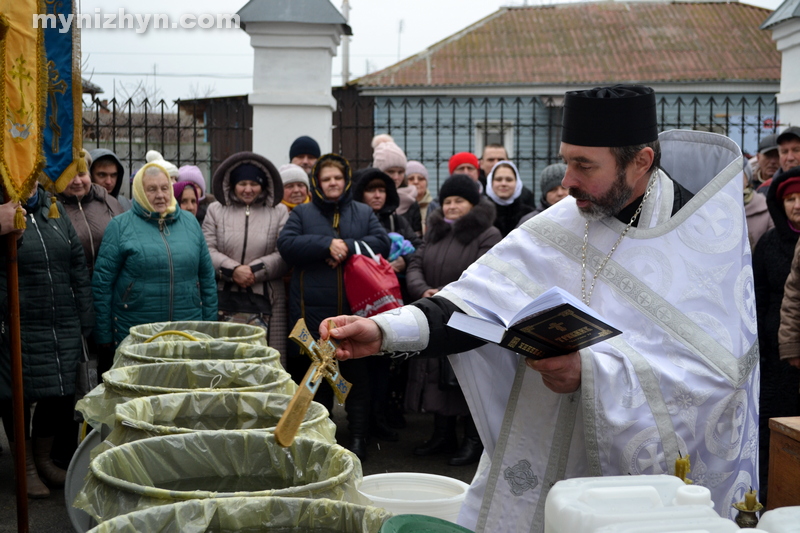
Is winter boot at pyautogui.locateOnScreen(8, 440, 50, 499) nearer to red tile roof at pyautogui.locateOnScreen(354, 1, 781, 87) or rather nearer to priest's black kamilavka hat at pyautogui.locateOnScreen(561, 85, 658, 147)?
priest's black kamilavka hat at pyautogui.locateOnScreen(561, 85, 658, 147)

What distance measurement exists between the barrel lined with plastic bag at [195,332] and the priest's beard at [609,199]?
2158 mm

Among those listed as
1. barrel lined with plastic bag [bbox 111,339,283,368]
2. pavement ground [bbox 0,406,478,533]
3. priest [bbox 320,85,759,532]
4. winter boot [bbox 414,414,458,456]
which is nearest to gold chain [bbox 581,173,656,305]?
priest [bbox 320,85,759,532]

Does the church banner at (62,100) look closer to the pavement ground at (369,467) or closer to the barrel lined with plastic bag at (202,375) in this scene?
the barrel lined with plastic bag at (202,375)

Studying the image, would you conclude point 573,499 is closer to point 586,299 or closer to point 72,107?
point 586,299

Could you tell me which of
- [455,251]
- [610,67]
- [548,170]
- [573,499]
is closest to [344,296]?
[455,251]

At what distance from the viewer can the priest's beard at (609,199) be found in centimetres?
255

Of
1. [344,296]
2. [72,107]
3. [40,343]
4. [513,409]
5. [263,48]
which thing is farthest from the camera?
[263,48]

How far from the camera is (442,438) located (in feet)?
20.0

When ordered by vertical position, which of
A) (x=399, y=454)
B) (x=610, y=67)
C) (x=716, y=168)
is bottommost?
(x=399, y=454)

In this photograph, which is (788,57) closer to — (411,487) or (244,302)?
(244,302)

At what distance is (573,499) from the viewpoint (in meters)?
1.48

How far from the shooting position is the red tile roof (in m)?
21.8

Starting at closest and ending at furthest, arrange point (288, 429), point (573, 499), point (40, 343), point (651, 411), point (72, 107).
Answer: point (573, 499) → point (288, 429) → point (651, 411) → point (72, 107) → point (40, 343)

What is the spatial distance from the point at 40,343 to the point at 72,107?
4.68ft
